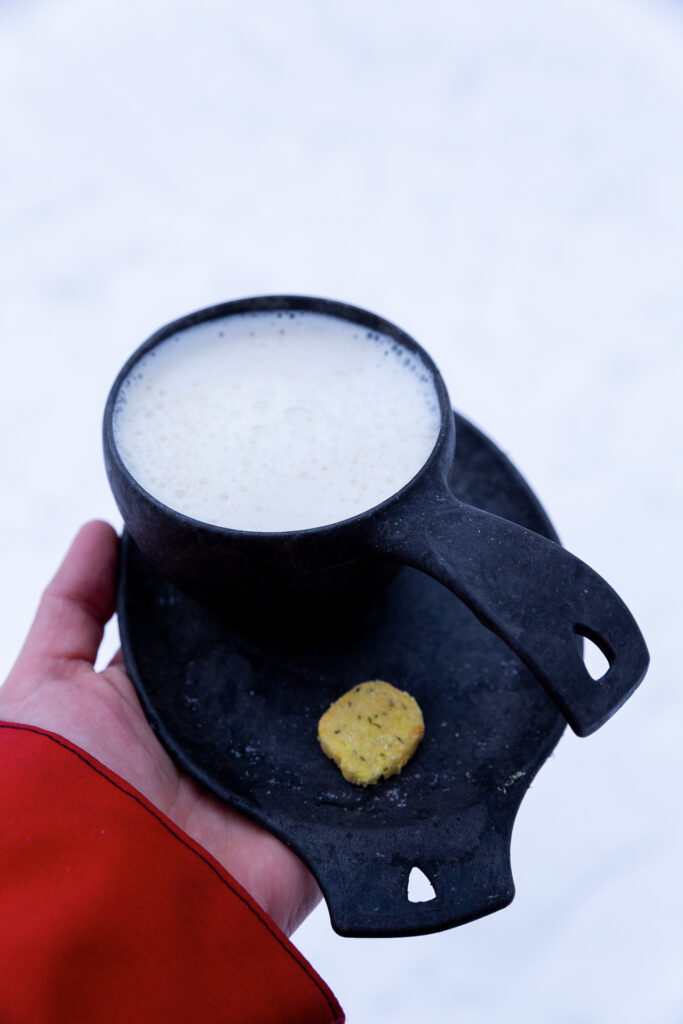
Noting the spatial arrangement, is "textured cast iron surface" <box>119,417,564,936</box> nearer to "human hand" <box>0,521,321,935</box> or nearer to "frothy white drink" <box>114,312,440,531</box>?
"human hand" <box>0,521,321,935</box>

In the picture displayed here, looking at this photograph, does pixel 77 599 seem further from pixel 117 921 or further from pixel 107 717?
pixel 117 921

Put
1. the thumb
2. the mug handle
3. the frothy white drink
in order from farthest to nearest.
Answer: the thumb, the frothy white drink, the mug handle

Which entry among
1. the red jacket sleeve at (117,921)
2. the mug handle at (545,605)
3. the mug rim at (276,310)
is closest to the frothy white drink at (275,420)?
the mug rim at (276,310)

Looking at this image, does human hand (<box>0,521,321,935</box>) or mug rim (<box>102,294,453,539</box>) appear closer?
mug rim (<box>102,294,453,539</box>)

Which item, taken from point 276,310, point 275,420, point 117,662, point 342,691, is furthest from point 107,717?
point 276,310

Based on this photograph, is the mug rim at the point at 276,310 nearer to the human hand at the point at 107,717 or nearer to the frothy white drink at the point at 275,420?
the frothy white drink at the point at 275,420

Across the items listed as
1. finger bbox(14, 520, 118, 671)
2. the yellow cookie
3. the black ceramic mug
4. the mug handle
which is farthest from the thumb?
the mug handle

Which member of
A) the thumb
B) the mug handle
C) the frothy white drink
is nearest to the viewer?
the mug handle

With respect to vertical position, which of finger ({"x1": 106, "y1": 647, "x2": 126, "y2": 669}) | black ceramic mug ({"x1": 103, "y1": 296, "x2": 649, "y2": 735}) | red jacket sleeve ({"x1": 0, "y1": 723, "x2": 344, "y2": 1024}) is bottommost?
finger ({"x1": 106, "y1": 647, "x2": 126, "y2": 669})
